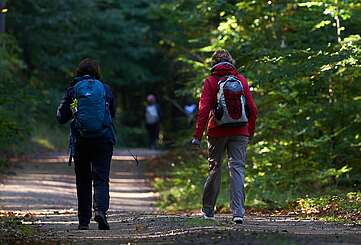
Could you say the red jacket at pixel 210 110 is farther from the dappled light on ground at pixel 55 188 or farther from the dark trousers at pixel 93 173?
the dappled light on ground at pixel 55 188

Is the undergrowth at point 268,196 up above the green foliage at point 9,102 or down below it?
below

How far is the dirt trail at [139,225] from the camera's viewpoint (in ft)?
28.3

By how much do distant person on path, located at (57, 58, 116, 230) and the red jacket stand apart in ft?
3.46

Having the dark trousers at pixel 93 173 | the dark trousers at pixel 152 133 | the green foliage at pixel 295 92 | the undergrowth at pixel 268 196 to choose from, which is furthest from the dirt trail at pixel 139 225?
the dark trousers at pixel 152 133

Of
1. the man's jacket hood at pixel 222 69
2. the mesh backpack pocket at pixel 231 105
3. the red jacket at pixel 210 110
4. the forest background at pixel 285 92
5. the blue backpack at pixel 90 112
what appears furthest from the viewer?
the forest background at pixel 285 92

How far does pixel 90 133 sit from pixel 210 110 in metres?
1.49

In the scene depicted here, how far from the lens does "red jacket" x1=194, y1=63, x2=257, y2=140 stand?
10984 millimetres

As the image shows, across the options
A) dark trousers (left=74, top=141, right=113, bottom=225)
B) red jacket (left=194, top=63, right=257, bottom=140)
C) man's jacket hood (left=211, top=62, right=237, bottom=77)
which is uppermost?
man's jacket hood (left=211, top=62, right=237, bottom=77)

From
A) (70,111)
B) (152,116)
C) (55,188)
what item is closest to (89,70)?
(70,111)

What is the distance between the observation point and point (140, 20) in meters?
39.4

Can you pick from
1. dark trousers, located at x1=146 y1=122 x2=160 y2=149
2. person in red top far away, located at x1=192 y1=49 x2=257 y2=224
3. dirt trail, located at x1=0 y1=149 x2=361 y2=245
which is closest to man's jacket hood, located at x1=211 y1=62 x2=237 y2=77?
person in red top far away, located at x1=192 y1=49 x2=257 y2=224

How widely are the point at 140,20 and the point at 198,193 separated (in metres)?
21.8

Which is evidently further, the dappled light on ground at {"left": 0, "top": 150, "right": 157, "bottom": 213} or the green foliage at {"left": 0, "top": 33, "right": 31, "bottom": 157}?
the dappled light on ground at {"left": 0, "top": 150, "right": 157, "bottom": 213}

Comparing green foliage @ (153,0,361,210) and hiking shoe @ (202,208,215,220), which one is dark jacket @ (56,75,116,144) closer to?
hiking shoe @ (202,208,215,220)
